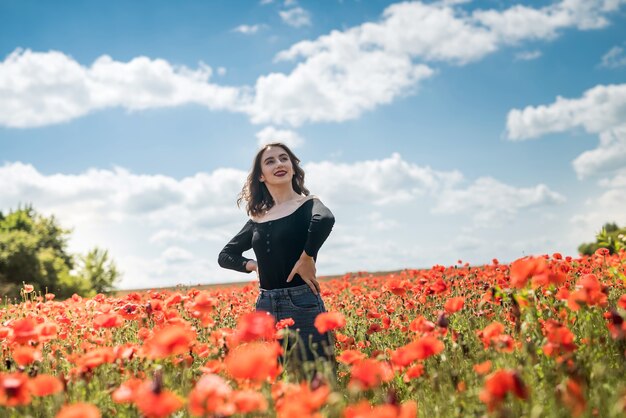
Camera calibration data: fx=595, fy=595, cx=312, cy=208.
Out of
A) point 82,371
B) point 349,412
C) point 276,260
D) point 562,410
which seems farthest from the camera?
point 276,260

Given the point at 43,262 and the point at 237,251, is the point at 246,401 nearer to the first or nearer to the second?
the point at 237,251

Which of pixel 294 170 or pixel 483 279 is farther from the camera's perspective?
pixel 483 279

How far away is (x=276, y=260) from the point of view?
520 cm

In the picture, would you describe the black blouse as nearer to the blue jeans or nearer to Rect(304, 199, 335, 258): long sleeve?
Rect(304, 199, 335, 258): long sleeve

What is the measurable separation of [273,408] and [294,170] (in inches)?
135

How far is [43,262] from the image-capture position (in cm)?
1720

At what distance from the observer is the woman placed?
16.1ft

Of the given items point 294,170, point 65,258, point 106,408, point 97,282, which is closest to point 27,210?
point 65,258

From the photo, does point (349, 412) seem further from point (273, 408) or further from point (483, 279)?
point (483, 279)

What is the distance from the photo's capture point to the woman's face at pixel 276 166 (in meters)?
5.62

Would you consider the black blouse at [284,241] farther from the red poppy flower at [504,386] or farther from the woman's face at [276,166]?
the red poppy flower at [504,386]

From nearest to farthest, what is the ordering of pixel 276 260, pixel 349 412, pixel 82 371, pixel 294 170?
pixel 349 412 < pixel 82 371 < pixel 276 260 < pixel 294 170

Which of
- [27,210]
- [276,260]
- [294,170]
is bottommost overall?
[276,260]

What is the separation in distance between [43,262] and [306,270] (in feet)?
47.8
